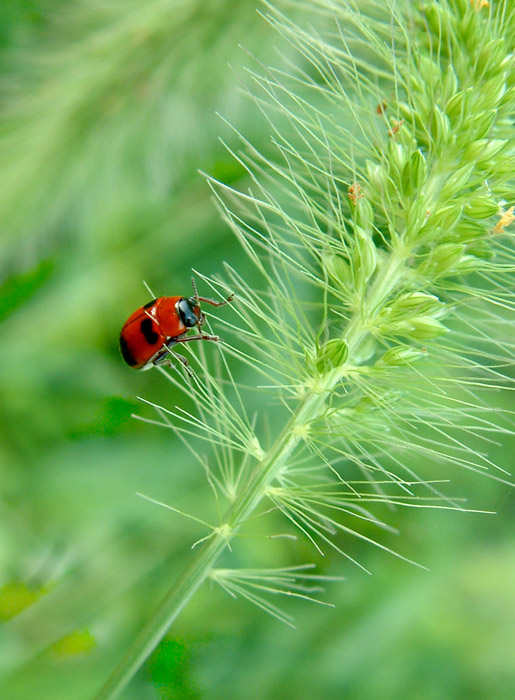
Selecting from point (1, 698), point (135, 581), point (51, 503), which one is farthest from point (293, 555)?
point (1, 698)

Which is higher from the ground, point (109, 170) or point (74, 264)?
point (109, 170)

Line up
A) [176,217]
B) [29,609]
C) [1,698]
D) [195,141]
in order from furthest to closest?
[176,217]
[195,141]
[29,609]
[1,698]

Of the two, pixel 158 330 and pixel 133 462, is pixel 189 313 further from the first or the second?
pixel 133 462

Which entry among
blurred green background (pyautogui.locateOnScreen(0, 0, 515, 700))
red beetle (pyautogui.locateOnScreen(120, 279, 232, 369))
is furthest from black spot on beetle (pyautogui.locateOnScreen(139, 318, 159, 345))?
blurred green background (pyautogui.locateOnScreen(0, 0, 515, 700))

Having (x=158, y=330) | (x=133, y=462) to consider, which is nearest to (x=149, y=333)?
(x=158, y=330)

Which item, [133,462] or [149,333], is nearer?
[149,333]

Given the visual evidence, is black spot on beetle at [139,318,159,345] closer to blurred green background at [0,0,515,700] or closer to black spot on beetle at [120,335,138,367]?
black spot on beetle at [120,335,138,367]

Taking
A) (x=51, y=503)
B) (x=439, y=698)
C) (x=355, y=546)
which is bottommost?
(x=439, y=698)

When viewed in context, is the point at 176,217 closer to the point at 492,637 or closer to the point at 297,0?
the point at 297,0
